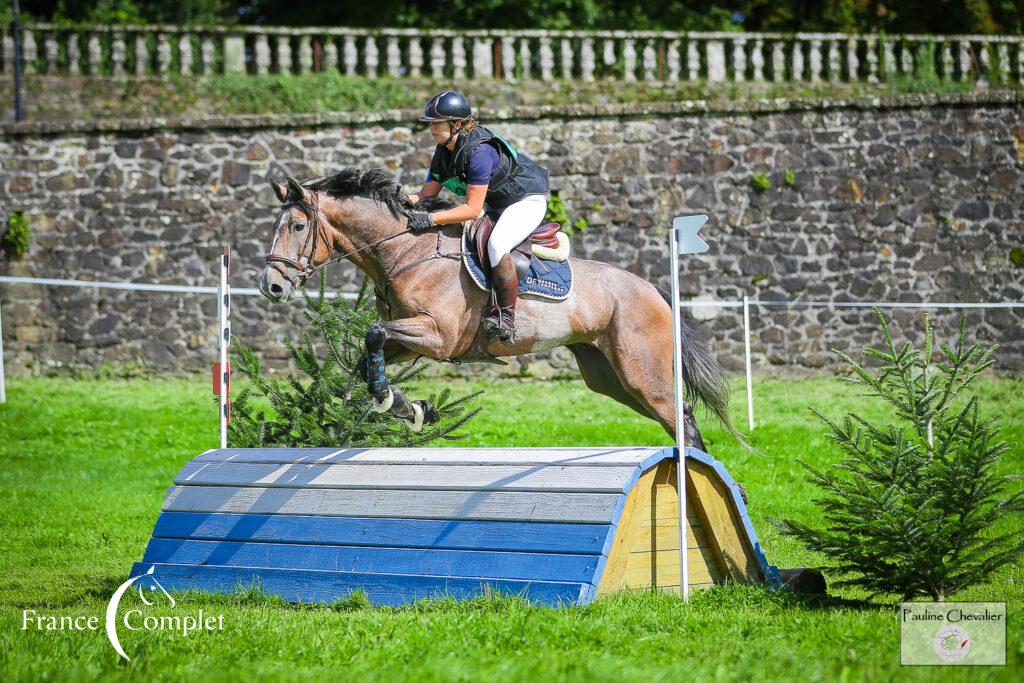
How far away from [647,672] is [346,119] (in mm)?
10310

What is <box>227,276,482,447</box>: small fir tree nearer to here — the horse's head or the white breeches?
the horse's head

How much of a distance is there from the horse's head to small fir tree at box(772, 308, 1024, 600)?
2448 mm

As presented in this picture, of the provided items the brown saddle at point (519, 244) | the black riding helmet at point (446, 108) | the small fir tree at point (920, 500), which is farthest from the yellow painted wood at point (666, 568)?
the black riding helmet at point (446, 108)

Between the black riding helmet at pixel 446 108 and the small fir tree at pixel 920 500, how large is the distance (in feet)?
6.98

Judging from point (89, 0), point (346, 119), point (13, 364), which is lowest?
point (13, 364)

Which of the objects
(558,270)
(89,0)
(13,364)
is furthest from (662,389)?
(89,0)

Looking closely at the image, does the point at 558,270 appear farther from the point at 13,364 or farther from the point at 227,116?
the point at 13,364

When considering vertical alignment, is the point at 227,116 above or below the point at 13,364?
above

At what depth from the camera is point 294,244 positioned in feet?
17.4

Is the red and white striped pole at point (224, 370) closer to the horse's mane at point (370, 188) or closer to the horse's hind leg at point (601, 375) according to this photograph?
the horse's mane at point (370, 188)

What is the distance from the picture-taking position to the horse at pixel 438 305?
5.25m

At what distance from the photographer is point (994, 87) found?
48.7 feet

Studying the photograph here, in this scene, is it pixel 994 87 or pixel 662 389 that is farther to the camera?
pixel 994 87

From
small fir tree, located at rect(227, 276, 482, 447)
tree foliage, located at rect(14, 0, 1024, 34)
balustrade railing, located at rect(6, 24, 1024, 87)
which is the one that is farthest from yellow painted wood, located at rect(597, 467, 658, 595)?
tree foliage, located at rect(14, 0, 1024, 34)
